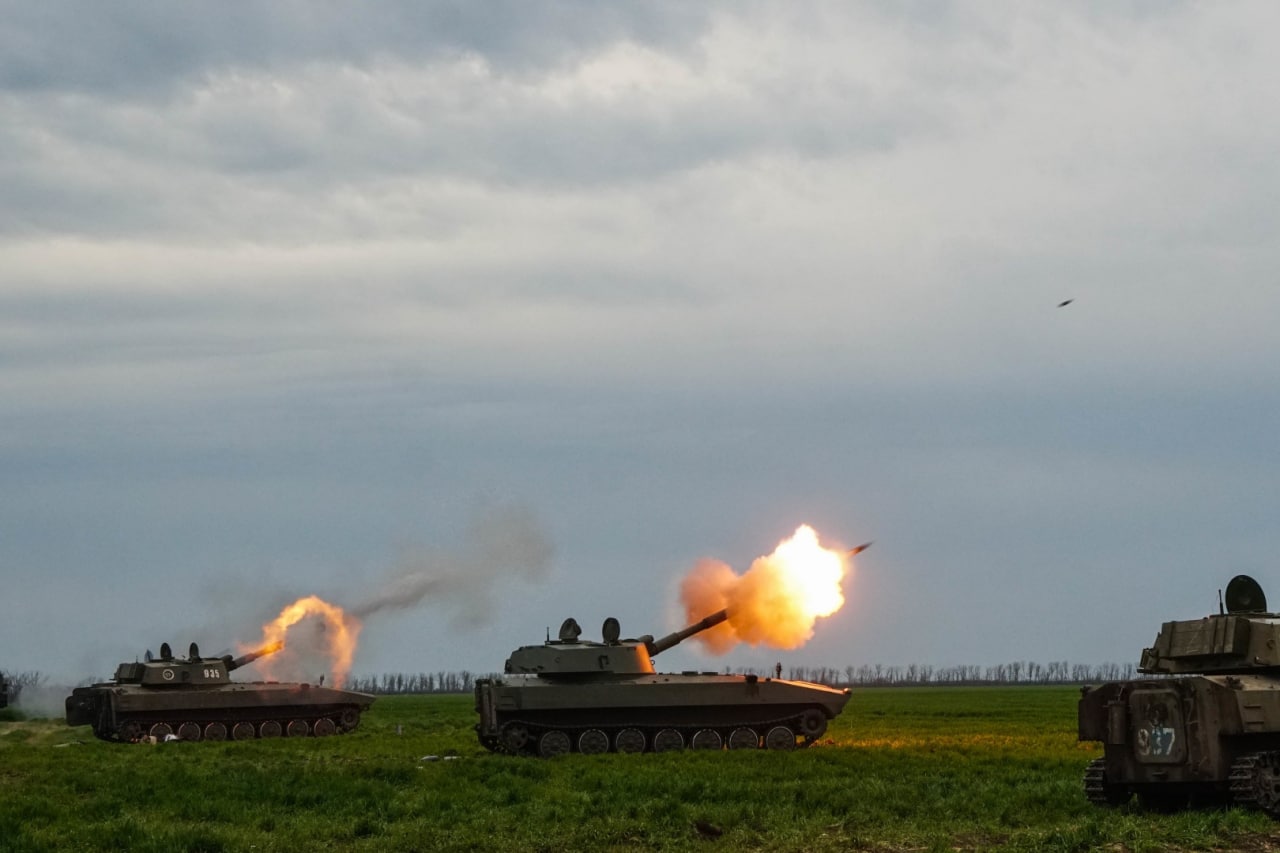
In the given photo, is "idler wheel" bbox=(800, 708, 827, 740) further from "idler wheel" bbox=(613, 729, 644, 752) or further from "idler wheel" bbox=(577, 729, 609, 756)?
"idler wheel" bbox=(577, 729, 609, 756)

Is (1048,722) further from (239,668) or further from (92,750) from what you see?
(92,750)

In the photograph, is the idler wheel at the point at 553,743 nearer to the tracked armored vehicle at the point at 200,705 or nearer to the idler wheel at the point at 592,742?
the idler wheel at the point at 592,742

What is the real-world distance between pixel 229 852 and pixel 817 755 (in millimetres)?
17618

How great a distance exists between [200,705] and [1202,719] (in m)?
34.9

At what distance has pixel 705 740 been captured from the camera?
38938 mm

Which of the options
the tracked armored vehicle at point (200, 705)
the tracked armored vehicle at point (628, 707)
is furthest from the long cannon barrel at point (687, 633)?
the tracked armored vehicle at point (200, 705)

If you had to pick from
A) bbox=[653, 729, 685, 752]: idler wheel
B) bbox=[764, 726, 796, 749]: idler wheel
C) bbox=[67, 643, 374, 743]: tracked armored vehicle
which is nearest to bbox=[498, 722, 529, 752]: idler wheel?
bbox=[653, 729, 685, 752]: idler wheel

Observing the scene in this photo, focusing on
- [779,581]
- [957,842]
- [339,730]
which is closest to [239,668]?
[339,730]

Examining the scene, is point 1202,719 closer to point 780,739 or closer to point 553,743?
point 780,739

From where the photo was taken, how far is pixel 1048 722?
57000mm

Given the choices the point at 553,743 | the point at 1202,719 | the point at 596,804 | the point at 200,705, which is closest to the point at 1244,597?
the point at 1202,719

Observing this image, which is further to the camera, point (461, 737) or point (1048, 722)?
point (1048, 722)

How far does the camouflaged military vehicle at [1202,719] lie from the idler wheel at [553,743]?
1660 centimetres

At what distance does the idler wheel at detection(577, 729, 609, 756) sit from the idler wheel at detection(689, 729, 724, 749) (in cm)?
218
